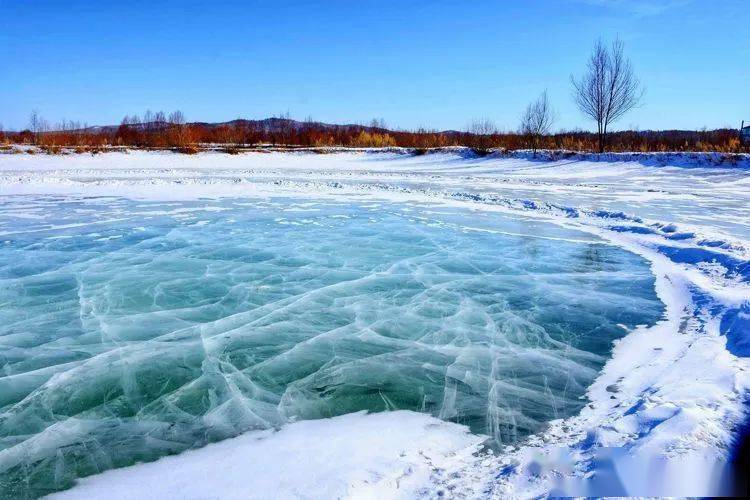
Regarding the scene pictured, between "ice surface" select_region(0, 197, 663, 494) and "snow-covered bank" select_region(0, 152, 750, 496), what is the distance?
24 centimetres

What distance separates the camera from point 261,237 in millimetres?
7996

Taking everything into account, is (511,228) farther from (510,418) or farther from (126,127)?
(126,127)

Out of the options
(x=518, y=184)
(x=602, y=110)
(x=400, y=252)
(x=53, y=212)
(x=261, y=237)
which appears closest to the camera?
(x=400, y=252)

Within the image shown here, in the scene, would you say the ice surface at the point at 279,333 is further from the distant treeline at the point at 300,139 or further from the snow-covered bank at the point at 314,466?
the distant treeline at the point at 300,139

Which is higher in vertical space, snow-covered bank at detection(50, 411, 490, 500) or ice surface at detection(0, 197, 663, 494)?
ice surface at detection(0, 197, 663, 494)

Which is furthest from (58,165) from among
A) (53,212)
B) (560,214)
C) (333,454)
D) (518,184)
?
(333,454)

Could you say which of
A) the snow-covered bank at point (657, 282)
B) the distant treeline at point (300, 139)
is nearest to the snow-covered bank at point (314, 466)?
the snow-covered bank at point (657, 282)

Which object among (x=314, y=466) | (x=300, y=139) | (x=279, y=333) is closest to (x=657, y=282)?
(x=279, y=333)

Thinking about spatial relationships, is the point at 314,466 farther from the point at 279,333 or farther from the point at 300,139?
the point at 300,139

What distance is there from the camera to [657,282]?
18.3ft

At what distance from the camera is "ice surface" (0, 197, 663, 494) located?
2900 mm

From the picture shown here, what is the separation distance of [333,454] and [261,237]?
5727mm

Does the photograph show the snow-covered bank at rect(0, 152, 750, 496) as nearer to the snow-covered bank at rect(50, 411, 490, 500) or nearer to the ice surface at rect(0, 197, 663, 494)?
the snow-covered bank at rect(50, 411, 490, 500)

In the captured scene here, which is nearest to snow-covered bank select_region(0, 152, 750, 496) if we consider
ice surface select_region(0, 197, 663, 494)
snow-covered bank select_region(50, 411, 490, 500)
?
snow-covered bank select_region(50, 411, 490, 500)
